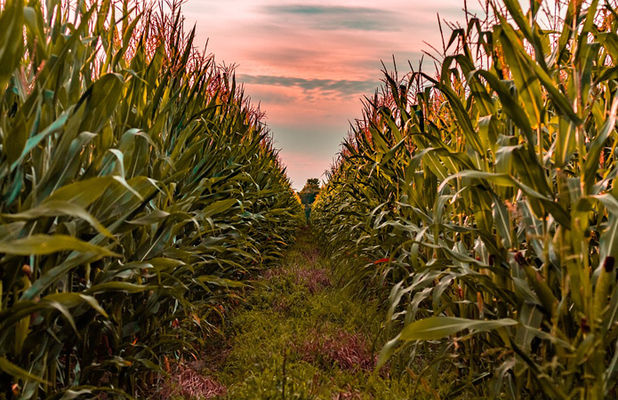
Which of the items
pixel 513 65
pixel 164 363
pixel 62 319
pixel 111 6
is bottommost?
pixel 164 363

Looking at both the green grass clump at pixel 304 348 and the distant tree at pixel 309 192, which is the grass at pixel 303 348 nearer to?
the green grass clump at pixel 304 348

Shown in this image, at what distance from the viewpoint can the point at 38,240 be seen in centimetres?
85

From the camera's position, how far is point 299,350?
9.21 feet

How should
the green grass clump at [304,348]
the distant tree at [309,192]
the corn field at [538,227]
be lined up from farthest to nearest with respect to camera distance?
the distant tree at [309,192], the green grass clump at [304,348], the corn field at [538,227]

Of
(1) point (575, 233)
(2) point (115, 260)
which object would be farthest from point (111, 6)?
(1) point (575, 233)

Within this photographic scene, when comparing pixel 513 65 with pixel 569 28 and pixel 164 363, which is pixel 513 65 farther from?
pixel 164 363

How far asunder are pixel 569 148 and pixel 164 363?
1.97 meters

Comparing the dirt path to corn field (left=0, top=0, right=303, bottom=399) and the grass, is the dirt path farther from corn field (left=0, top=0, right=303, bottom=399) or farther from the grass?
corn field (left=0, top=0, right=303, bottom=399)

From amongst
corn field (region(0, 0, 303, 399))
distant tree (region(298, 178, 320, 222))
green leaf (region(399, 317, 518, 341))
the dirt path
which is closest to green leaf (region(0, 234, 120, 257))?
corn field (region(0, 0, 303, 399))

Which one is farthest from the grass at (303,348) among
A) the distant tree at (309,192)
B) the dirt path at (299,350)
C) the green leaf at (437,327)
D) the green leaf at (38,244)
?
the distant tree at (309,192)

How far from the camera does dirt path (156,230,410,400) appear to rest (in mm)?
2201

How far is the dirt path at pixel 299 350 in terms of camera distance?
7.22ft

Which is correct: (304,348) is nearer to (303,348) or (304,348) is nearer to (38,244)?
(303,348)

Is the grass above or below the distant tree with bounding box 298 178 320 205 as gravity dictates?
below
